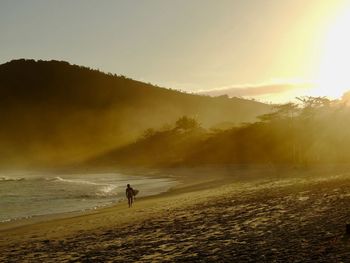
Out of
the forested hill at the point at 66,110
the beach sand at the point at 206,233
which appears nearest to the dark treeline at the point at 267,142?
the beach sand at the point at 206,233

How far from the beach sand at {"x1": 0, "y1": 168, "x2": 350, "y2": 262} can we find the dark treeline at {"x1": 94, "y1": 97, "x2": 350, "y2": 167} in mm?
35468

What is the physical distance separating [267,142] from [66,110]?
113 meters

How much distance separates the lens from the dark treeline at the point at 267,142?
62.8 metres

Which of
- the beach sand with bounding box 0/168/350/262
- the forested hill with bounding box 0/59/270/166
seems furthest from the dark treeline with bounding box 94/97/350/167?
the forested hill with bounding box 0/59/270/166

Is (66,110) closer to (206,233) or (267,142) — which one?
(267,142)

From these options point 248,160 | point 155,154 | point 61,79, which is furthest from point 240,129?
point 61,79

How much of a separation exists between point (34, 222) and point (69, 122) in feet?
488

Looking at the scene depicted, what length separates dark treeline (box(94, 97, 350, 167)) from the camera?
62.8m

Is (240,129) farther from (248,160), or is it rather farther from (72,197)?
(72,197)

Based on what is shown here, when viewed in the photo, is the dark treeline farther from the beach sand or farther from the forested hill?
the forested hill

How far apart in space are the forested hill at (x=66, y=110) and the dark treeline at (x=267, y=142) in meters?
39.9

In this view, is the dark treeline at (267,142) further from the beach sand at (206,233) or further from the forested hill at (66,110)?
the forested hill at (66,110)

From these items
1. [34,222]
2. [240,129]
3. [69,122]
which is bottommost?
[34,222]

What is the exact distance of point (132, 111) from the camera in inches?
7407
